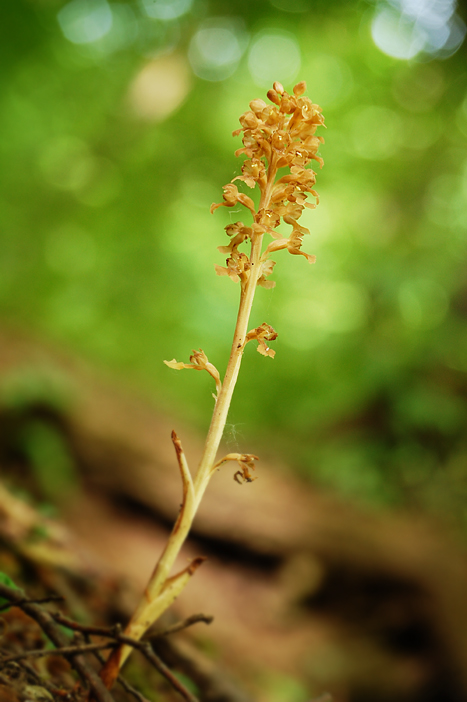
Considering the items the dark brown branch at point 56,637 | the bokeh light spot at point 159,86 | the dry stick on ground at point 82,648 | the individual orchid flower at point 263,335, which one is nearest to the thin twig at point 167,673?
the dry stick on ground at point 82,648

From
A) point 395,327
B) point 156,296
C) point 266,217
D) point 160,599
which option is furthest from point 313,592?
point 156,296

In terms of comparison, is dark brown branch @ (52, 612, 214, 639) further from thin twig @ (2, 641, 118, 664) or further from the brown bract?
the brown bract

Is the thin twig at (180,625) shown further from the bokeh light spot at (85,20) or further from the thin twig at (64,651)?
the bokeh light spot at (85,20)

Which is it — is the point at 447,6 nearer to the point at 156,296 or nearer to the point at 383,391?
the point at 383,391

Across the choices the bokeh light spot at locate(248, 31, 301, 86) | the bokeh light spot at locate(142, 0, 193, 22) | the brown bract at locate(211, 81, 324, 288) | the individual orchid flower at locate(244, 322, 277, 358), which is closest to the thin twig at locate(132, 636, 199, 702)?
the individual orchid flower at locate(244, 322, 277, 358)

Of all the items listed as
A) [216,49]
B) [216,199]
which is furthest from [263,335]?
[216,49]
